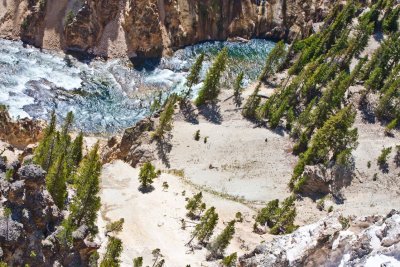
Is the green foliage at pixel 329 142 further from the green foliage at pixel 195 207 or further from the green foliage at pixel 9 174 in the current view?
the green foliage at pixel 9 174

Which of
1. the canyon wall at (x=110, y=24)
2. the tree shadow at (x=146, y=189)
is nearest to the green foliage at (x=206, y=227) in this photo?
the tree shadow at (x=146, y=189)

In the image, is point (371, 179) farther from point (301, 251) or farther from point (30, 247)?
point (30, 247)

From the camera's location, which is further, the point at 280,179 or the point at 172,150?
the point at 172,150

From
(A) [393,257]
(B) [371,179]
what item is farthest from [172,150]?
(A) [393,257]

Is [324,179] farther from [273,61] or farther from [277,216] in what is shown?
[273,61]

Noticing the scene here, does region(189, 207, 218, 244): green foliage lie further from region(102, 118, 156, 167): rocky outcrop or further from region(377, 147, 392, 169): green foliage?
region(377, 147, 392, 169): green foliage
